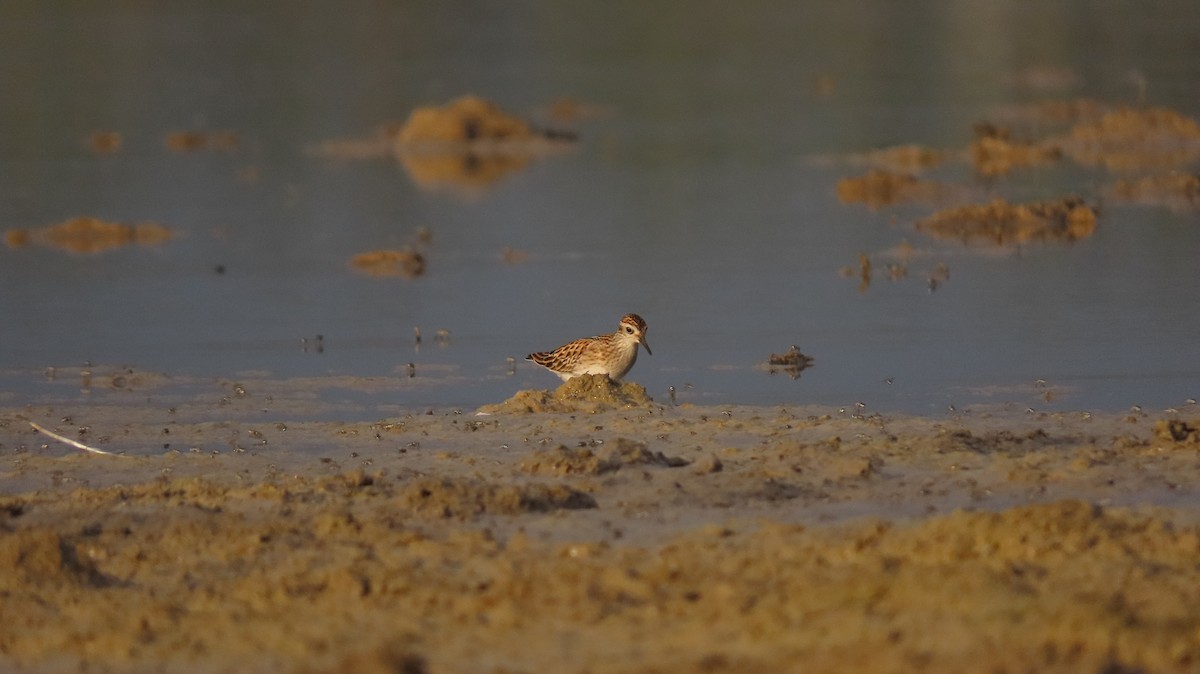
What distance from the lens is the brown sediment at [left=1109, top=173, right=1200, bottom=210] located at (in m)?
21.1

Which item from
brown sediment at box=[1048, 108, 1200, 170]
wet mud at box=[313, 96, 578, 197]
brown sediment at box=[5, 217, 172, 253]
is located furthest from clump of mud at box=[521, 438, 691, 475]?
wet mud at box=[313, 96, 578, 197]

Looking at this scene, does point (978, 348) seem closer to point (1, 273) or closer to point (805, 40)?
point (1, 273)

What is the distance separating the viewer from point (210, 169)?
26.6 metres

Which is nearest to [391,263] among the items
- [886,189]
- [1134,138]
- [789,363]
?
[789,363]

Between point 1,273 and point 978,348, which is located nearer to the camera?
point 978,348

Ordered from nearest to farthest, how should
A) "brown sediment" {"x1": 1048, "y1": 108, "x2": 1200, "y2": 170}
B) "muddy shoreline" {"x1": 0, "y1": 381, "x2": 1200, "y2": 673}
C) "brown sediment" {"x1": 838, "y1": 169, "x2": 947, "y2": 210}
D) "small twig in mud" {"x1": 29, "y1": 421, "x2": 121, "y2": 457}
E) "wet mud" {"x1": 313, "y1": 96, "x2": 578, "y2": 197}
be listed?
1. "muddy shoreline" {"x1": 0, "y1": 381, "x2": 1200, "y2": 673}
2. "small twig in mud" {"x1": 29, "y1": 421, "x2": 121, "y2": 457}
3. "brown sediment" {"x1": 838, "y1": 169, "x2": 947, "y2": 210}
4. "brown sediment" {"x1": 1048, "y1": 108, "x2": 1200, "y2": 170}
5. "wet mud" {"x1": 313, "y1": 96, "x2": 578, "y2": 197}

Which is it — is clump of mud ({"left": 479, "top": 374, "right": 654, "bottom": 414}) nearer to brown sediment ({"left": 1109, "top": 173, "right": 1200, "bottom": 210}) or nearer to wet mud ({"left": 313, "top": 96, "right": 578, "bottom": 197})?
brown sediment ({"left": 1109, "top": 173, "right": 1200, "bottom": 210})

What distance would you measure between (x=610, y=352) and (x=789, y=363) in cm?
146

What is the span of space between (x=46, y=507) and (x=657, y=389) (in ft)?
15.1

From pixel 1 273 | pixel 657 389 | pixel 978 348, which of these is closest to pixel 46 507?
pixel 657 389

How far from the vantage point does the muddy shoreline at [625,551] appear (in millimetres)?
6984

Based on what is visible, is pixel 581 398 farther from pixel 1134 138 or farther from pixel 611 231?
pixel 1134 138

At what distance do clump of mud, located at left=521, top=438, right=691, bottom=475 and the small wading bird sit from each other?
2.54m

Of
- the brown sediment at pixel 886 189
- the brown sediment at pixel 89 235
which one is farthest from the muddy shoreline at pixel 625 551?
the brown sediment at pixel 886 189
